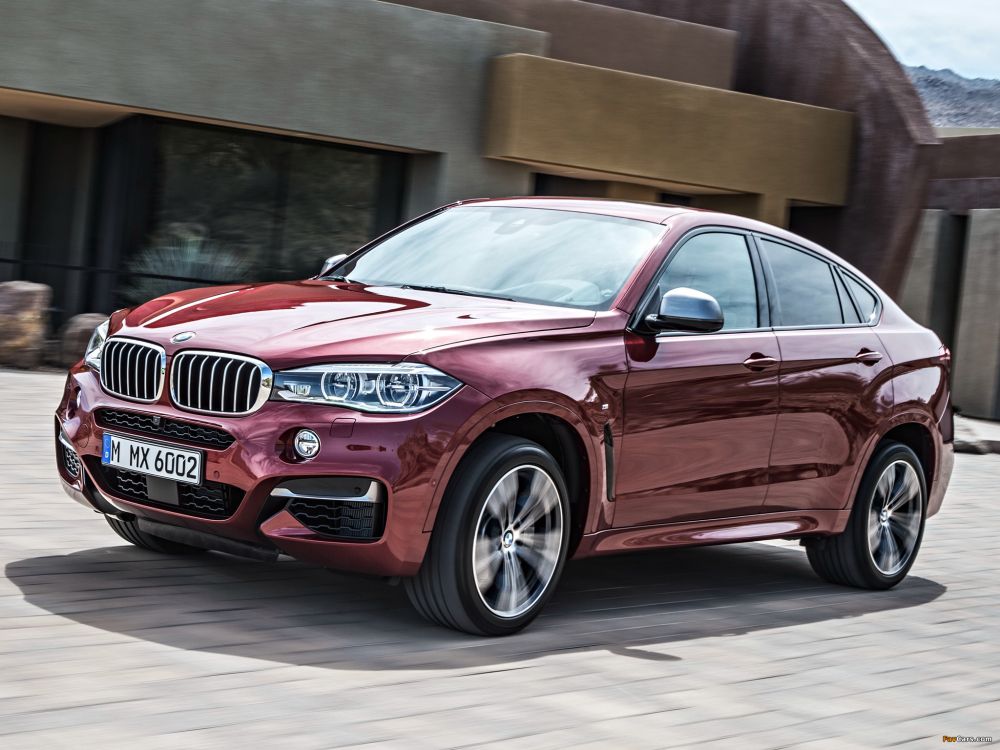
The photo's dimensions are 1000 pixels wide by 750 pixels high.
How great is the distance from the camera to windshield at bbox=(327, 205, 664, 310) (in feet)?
20.5

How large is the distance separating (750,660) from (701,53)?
18387 millimetres

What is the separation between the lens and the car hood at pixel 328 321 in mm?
5234

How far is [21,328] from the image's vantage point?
47.7 feet

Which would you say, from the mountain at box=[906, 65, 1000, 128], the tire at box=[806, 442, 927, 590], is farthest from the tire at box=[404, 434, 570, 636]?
the mountain at box=[906, 65, 1000, 128]

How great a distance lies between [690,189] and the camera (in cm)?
2272

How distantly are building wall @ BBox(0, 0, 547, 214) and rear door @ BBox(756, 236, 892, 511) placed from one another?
36.5 feet

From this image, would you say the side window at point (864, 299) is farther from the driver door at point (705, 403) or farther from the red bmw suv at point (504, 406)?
the driver door at point (705, 403)

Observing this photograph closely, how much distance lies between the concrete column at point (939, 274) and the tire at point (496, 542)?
22497 millimetres

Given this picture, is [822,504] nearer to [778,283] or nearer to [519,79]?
[778,283]

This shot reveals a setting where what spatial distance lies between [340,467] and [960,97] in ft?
568

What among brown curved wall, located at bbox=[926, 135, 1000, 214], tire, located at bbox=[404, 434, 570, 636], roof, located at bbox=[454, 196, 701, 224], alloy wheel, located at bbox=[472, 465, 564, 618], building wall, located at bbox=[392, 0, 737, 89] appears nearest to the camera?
tire, located at bbox=[404, 434, 570, 636]

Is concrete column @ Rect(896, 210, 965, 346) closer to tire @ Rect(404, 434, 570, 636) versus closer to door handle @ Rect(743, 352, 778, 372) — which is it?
door handle @ Rect(743, 352, 778, 372)

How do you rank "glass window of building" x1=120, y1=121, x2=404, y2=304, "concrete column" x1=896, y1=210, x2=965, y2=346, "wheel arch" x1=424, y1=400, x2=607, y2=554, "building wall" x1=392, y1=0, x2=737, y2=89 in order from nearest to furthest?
1. "wheel arch" x1=424, y1=400, x2=607, y2=554
2. "glass window of building" x1=120, y1=121, x2=404, y2=304
3. "building wall" x1=392, y1=0, x2=737, y2=89
4. "concrete column" x1=896, y1=210, x2=965, y2=346

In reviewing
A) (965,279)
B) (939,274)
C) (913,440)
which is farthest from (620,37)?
(913,440)
